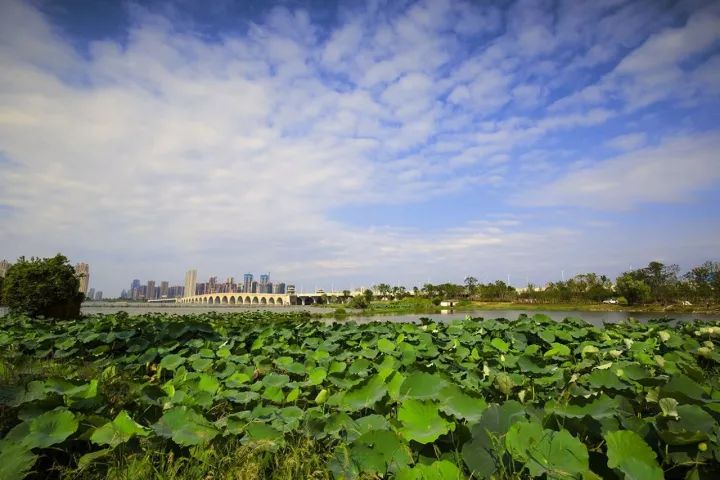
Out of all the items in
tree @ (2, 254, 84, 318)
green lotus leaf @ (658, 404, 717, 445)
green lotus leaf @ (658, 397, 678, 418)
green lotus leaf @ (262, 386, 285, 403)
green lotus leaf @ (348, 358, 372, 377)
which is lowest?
green lotus leaf @ (262, 386, 285, 403)

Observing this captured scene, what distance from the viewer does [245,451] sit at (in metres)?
2.17

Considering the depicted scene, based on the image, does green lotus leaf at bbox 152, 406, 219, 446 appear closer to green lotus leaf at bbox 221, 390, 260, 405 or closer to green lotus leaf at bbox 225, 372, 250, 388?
green lotus leaf at bbox 221, 390, 260, 405

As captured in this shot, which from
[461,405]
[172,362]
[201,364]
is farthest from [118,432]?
[172,362]

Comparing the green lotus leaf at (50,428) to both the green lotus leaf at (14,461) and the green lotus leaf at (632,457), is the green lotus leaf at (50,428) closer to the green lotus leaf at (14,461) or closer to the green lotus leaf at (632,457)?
the green lotus leaf at (14,461)

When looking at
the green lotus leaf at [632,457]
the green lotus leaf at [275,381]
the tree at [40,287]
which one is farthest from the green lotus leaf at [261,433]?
the tree at [40,287]

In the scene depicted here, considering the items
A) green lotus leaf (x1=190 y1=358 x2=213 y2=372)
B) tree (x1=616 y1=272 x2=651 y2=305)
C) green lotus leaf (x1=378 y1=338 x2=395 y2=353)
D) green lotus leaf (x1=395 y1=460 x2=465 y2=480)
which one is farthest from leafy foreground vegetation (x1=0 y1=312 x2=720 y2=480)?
tree (x1=616 y1=272 x2=651 y2=305)

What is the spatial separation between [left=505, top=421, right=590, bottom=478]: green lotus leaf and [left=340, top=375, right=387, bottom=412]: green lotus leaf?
0.95 m

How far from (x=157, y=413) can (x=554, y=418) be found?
2.53m

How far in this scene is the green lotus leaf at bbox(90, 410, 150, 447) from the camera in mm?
2066

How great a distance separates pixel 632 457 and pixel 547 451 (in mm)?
288

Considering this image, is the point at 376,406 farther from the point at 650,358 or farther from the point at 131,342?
the point at 131,342

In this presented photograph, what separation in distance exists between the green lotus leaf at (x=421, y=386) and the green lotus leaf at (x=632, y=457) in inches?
36.6

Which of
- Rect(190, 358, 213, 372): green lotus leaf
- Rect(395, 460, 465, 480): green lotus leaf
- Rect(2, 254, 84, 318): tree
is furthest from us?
Rect(2, 254, 84, 318): tree

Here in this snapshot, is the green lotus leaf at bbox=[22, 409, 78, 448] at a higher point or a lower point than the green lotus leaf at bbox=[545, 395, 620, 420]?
lower
